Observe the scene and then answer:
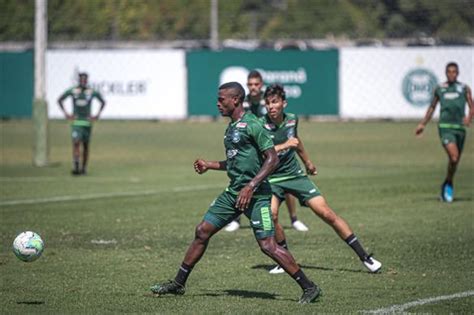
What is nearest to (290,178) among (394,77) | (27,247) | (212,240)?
(212,240)

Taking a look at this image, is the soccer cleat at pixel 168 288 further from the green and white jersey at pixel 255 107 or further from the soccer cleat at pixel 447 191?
the soccer cleat at pixel 447 191

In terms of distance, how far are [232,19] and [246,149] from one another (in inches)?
1437

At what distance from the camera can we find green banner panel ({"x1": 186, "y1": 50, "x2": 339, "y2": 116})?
41.1 metres

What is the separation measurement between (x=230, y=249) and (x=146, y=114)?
2840cm

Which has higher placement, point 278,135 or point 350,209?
point 278,135

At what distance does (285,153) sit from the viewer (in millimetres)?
13188

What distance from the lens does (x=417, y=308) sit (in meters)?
10.7

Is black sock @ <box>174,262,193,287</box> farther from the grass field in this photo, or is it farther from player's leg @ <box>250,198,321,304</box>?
player's leg @ <box>250,198,321,304</box>

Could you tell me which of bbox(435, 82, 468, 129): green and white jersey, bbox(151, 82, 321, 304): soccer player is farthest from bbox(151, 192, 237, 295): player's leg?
bbox(435, 82, 468, 129): green and white jersey

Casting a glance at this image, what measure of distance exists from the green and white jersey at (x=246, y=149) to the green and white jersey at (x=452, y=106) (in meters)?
10.0

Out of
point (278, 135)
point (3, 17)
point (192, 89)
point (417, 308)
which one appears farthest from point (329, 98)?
point (417, 308)

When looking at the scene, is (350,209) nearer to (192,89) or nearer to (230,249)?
(230,249)

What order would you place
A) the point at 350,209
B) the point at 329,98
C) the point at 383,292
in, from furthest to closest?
the point at 329,98
the point at 350,209
the point at 383,292

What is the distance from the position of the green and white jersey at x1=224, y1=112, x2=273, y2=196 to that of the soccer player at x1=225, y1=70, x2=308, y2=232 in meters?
5.49
